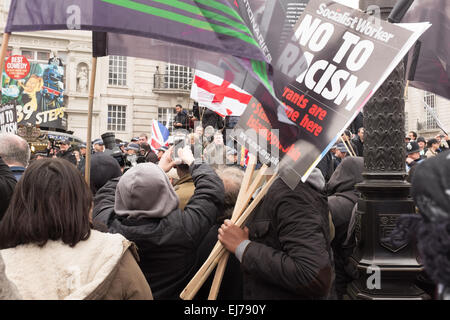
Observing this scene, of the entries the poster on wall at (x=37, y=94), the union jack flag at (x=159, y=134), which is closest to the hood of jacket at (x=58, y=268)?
the union jack flag at (x=159, y=134)

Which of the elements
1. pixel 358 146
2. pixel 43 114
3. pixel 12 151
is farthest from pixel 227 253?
pixel 43 114

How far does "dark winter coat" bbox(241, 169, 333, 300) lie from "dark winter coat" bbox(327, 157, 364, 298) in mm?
1483

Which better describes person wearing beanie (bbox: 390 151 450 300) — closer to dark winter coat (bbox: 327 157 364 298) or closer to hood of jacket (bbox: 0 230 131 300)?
hood of jacket (bbox: 0 230 131 300)

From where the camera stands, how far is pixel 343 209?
151 inches

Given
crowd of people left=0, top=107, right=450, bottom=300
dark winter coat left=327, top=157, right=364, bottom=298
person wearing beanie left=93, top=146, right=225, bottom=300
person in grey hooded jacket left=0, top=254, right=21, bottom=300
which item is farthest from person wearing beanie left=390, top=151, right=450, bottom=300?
dark winter coat left=327, top=157, right=364, bottom=298

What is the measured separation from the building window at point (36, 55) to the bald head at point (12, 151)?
27784 mm

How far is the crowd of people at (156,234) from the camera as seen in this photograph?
1737mm

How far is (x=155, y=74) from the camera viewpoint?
30.8 m

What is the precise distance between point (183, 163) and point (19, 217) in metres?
1.60

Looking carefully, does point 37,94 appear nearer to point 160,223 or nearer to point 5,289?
point 160,223

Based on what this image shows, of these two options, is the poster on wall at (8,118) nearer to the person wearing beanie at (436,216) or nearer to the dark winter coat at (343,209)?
the dark winter coat at (343,209)

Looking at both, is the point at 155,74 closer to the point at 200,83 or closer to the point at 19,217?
the point at 200,83

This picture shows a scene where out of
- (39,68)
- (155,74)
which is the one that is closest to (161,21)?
(39,68)

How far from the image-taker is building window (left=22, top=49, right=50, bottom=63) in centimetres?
2863
